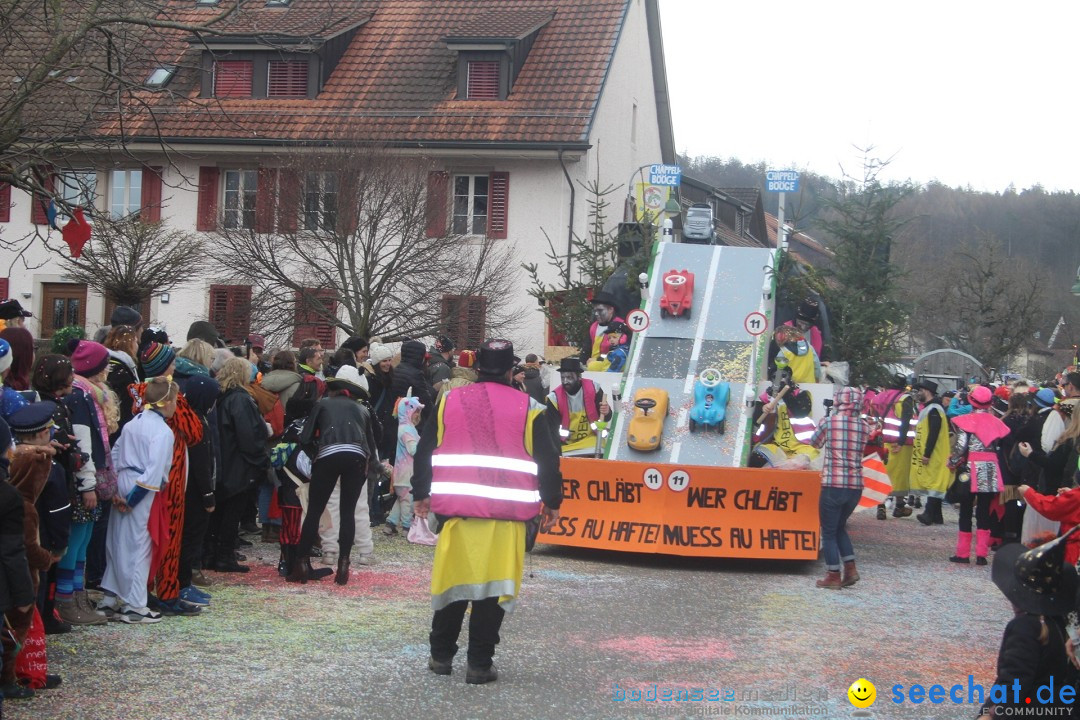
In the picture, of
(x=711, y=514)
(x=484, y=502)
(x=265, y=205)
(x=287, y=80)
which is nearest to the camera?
(x=484, y=502)

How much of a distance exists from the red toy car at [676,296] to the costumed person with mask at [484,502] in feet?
25.4

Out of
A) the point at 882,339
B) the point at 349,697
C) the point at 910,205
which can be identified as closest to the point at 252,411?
the point at 349,697

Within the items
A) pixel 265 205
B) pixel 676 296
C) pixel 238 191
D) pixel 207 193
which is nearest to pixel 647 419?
pixel 676 296

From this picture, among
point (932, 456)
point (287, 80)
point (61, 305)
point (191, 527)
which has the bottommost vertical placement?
point (191, 527)

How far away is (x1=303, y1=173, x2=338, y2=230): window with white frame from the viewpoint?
25.5 meters

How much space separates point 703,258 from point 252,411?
706 cm

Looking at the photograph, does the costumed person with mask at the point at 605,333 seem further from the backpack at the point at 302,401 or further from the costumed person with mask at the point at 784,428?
the backpack at the point at 302,401

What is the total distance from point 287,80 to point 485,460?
25.9 metres

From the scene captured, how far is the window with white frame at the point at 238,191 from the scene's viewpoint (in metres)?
29.9

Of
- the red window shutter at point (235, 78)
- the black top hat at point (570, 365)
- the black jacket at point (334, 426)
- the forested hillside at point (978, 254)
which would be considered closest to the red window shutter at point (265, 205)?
the red window shutter at point (235, 78)

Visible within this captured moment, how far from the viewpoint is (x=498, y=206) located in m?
30.1

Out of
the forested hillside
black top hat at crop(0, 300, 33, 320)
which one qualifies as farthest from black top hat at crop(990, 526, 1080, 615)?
the forested hillside

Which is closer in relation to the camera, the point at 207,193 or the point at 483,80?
the point at 483,80

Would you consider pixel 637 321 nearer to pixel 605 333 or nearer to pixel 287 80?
pixel 605 333
